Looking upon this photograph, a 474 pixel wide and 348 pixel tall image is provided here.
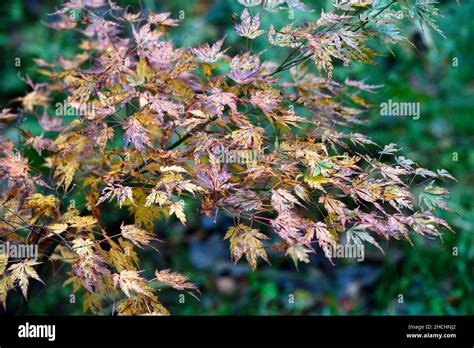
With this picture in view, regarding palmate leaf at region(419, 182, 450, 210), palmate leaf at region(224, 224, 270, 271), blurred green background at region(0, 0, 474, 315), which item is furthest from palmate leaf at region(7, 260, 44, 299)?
blurred green background at region(0, 0, 474, 315)

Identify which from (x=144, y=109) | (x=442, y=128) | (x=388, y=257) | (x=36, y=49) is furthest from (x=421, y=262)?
(x=36, y=49)

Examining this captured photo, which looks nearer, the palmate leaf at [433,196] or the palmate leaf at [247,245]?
the palmate leaf at [247,245]

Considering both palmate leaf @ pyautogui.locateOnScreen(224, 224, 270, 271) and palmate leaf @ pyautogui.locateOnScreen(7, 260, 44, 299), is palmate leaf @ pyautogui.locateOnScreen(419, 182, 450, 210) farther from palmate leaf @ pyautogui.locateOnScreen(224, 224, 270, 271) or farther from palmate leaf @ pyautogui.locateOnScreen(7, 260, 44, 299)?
palmate leaf @ pyautogui.locateOnScreen(7, 260, 44, 299)

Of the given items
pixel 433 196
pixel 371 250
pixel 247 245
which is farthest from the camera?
pixel 371 250

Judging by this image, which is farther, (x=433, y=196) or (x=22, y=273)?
(x=433, y=196)

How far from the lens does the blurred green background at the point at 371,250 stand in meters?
3.65

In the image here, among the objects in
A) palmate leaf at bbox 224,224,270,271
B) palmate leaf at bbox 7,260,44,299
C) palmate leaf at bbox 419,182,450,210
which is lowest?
palmate leaf at bbox 7,260,44,299

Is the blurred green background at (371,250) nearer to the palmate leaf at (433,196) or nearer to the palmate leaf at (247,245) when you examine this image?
the palmate leaf at (433,196)

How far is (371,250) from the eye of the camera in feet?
13.2

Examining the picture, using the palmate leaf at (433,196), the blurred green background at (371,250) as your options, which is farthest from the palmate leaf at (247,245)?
the blurred green background at (371,250)

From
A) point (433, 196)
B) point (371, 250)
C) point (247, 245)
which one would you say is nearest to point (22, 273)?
point (247, 245)

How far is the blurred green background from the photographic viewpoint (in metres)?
3.65

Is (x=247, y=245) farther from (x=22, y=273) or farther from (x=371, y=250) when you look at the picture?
(x=371, y=250)
